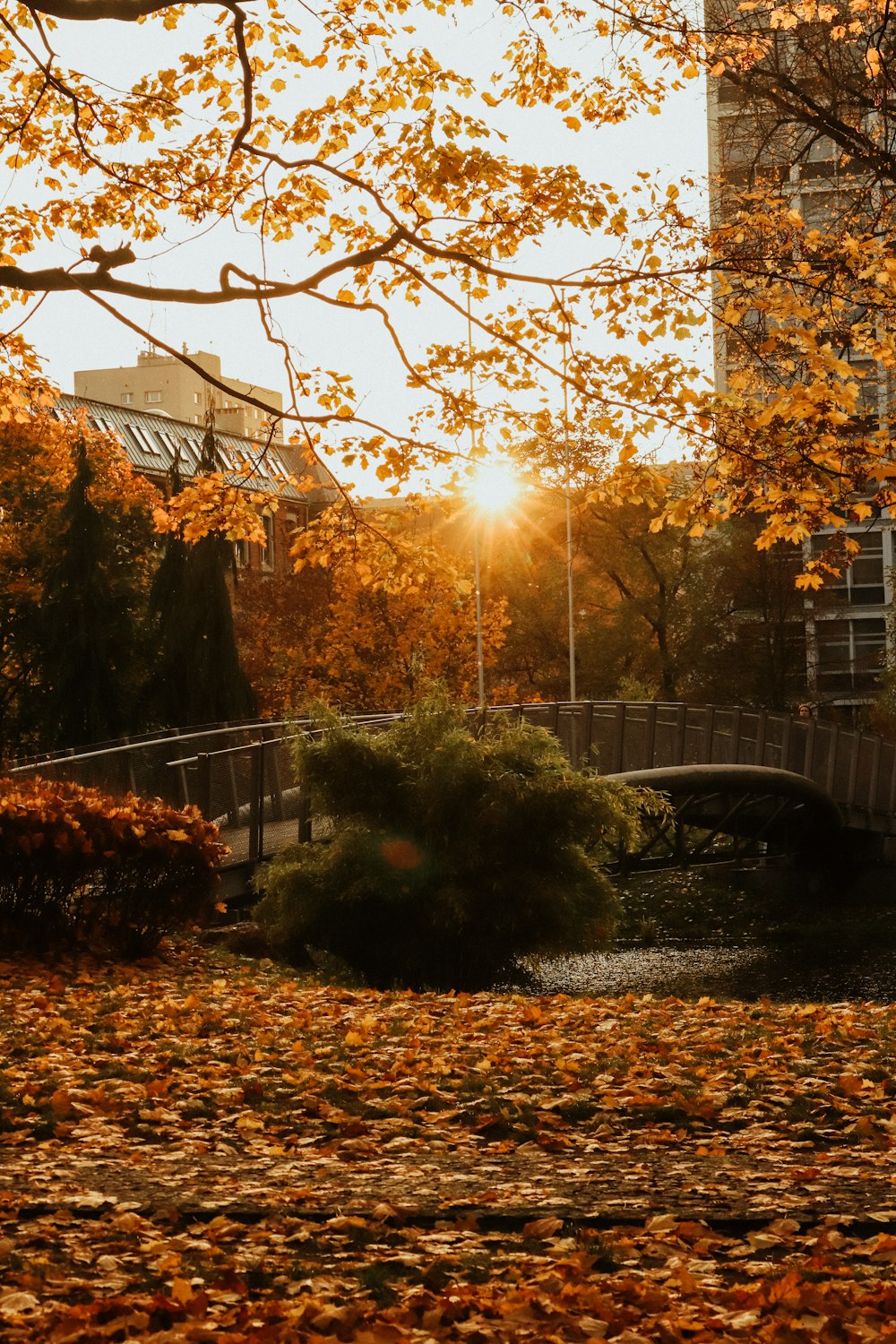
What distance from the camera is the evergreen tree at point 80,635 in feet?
123

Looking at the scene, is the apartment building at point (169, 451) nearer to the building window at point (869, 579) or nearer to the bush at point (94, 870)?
the building window at point (869, 579)

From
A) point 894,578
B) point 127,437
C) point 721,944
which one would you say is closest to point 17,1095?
point 721,944

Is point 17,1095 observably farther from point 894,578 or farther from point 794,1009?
point 894,578

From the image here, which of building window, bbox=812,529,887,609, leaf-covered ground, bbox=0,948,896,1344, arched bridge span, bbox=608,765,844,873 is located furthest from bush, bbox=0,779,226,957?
building window, bbox=812,529,887,609

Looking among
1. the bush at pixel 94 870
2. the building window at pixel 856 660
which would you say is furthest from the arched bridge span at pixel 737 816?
the building window at pixel 856 660

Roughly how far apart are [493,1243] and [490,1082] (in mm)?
2619

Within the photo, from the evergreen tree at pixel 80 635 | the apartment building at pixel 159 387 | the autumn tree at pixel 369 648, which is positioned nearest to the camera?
the evergreen tree at pixel 80 635

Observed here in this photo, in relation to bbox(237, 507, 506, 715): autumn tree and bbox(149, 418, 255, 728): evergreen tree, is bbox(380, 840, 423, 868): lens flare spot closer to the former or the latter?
bbox(237, 507, 506, 715): autumn tree

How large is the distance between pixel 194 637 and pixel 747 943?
14899 millimetres

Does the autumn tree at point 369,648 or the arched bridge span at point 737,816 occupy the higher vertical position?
the autumn tree at point 369,648

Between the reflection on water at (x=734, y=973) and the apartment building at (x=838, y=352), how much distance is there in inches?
268

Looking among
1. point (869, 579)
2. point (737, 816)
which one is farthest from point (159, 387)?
point (737, 816)

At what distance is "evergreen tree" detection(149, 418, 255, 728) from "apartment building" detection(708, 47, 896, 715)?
14.1 meters

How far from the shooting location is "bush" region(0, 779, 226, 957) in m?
12.1
